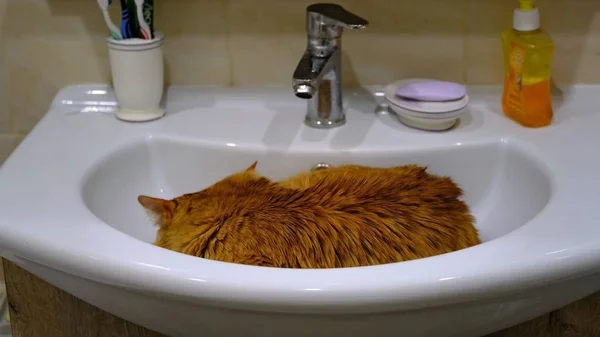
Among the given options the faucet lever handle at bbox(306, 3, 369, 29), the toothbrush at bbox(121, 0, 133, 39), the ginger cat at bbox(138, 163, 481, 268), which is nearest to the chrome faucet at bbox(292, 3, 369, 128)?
the faucet lever handle at bbox(306, 3, 369, 29)

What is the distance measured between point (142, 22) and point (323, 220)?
375mm

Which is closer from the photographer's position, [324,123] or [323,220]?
[323,220]

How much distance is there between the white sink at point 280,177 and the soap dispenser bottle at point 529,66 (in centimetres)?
2

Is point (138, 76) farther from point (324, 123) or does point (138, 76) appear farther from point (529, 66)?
point (529, 66)

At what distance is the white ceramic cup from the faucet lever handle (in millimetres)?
217

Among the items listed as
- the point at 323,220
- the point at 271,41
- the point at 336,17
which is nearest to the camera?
the point at 323,220

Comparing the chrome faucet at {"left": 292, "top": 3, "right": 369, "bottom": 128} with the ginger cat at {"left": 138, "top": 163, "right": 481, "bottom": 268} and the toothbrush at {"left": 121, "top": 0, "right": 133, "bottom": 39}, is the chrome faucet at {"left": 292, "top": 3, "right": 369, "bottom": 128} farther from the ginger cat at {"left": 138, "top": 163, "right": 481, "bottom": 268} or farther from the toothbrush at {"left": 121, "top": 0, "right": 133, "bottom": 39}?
the toothbrush at {"left": 121, "top": 0, "right": 133, "bottom": 39}

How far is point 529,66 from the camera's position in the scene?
2.93ft

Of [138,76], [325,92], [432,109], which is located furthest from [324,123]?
[138,76]

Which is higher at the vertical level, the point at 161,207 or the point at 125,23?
the point at 125,23

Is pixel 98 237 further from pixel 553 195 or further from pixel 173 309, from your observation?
pixel 553 195

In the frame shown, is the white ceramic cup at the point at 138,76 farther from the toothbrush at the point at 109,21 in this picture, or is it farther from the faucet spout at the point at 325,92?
the faucet spout at the point at 325,92

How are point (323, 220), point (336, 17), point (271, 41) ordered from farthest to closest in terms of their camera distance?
1. point (271, 41)
2. point (336, 17)
3. point (323, 220)

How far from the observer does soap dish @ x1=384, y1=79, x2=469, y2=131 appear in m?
0.90
